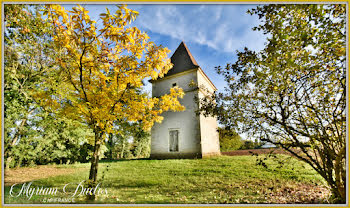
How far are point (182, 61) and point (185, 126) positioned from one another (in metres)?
4.86

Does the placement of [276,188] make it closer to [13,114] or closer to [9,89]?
[9,89]

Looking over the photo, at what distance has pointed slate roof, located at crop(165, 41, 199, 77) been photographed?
36.1 feet

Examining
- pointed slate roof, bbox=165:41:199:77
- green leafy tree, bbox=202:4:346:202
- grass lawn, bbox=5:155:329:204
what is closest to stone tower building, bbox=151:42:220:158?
pointed slate roof, bbox=165:41:199:77

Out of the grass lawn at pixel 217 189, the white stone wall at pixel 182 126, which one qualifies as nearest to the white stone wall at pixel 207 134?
the white stone wall at pixel 182 126

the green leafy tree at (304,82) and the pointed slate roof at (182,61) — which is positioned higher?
the pointed slate roof at (182,61)

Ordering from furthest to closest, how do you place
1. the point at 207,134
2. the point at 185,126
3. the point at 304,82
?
1. the point at 207,134
2. the point at 185,126
3. the point at 304,82

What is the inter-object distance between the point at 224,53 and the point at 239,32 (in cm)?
57

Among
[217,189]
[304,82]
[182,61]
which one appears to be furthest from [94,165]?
[182,61]

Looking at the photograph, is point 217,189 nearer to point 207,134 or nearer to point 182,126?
point 182,126

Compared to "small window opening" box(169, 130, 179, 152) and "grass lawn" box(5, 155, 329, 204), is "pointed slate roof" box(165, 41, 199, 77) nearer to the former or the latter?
"small window opening" box(169, 130, 179, 152)

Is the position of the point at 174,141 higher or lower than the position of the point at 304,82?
lower

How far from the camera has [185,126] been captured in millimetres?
10211

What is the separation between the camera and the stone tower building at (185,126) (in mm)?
9758

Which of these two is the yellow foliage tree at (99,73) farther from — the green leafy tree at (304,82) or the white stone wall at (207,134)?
the white stone wall at (207,134)
